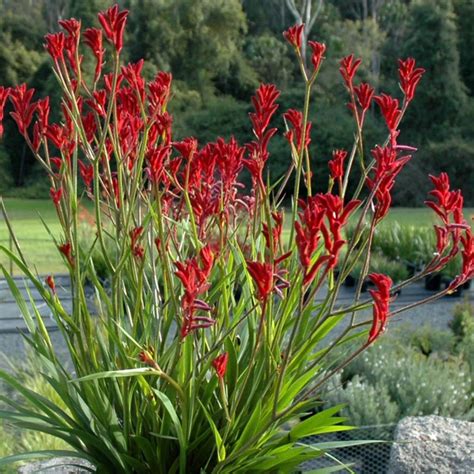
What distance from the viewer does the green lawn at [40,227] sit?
12413mm

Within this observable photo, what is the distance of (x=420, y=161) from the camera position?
24703mm

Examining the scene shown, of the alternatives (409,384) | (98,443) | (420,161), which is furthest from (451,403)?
(420,161)

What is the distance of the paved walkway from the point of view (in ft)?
23.9

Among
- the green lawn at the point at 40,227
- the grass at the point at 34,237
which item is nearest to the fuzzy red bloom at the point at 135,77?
the grass at the point at 34,237

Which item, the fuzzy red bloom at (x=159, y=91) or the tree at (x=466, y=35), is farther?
the tree at (x=466, y=35)

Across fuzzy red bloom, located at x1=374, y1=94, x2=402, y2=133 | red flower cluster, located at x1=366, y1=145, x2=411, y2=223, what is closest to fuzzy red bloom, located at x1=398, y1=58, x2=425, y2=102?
fuzzy red bloom, located at x1=374, y1=94, x2=402, y2=133

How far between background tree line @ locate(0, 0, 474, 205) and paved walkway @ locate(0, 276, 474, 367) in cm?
1431

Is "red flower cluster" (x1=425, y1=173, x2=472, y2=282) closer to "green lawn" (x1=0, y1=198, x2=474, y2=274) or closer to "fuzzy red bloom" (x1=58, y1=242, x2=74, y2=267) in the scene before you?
"fuzzy red bloom" (x1=58, y1=242, x2=74, y2=267)

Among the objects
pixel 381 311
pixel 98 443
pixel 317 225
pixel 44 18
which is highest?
pixel 317 225

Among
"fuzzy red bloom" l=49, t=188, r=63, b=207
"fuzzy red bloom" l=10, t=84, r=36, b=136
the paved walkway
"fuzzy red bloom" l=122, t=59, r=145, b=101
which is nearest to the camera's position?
"fuzzy red bloom" l=122, t=59, r=145, b=101

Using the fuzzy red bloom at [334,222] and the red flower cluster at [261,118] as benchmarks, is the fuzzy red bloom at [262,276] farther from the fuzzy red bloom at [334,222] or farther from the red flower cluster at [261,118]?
the red flower cluster at [261,118]

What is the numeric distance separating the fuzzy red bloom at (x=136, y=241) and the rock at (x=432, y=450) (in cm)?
105

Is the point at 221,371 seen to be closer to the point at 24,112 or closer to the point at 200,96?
the point at 24,112

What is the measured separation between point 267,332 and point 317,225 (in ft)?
1.71
